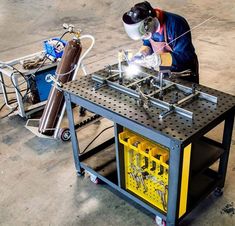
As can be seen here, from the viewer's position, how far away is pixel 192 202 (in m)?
1.82

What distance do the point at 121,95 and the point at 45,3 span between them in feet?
18.3

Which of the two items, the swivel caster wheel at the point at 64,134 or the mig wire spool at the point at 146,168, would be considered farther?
the swivel caster wheel at the point at 64,134

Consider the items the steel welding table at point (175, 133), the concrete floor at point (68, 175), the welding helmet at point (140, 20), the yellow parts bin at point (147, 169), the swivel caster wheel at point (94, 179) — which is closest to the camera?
the steel welding table at point (175, 133)

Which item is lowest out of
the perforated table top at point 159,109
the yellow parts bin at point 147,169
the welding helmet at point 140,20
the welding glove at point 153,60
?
the yellow parts bin at point 147,169

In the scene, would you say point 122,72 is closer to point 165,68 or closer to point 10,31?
point 165,68

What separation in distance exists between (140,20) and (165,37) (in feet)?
1.10

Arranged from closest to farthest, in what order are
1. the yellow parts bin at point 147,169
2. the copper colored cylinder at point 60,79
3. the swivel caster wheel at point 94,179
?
1. the yellow parts bin at point 147,169
2. the swivel caster wheel at point 94,179
3. the copper colored cylinder at point 60,79

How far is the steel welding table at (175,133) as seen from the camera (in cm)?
152

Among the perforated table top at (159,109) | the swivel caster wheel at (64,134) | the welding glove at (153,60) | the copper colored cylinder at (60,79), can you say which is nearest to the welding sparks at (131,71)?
the welding glove at (153,60)

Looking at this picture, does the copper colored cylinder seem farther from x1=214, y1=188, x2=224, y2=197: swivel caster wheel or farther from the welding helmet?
x1=214, y1=188, x2=224, y2=197: swivel caster wheel

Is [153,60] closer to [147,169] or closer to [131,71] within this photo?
[131,71]

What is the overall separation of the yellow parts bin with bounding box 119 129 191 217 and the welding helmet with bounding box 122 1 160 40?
1.80 feet

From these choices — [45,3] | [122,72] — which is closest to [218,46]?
[122,72]

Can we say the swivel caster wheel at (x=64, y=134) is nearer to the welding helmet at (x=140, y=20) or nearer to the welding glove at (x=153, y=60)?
the welding glove at (x=153, y=60)
